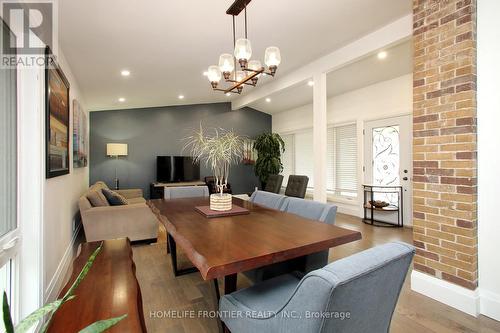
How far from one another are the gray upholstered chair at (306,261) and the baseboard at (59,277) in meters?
1.63

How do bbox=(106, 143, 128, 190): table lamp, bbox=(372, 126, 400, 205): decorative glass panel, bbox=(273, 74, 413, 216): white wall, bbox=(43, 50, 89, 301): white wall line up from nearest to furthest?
bbox=(43, 50, 89, 301): white wall < bbox=(273, 74, 413, 216): white wall < bbox=(372, 126, 400, 205): decorative glass panel < bbox=(106, 143, 128, 190): table lamp

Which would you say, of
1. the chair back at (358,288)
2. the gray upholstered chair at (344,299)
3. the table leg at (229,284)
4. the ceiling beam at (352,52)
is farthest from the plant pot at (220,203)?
the ceiling beam at (352,52)

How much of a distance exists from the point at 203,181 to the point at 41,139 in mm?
5190

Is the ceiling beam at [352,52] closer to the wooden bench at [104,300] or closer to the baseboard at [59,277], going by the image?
the wooden bench at [104,300]

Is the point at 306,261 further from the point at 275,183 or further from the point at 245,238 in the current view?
the point at 275,183

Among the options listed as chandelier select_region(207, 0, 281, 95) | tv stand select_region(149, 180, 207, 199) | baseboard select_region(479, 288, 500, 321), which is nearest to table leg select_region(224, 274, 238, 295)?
chandelier select_region(207, 0, 281, 95)

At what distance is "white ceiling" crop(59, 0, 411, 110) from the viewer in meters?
2.28

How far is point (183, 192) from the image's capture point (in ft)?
10.8

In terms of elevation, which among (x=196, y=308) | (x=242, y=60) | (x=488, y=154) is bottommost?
(x=196, y=308)

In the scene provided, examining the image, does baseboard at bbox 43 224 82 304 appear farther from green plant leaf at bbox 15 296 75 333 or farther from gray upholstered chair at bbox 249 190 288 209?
gray upholstered chair at bbox 249 190 288 209

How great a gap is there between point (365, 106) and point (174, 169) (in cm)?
464

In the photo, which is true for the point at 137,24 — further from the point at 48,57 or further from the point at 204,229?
the point at 204,229

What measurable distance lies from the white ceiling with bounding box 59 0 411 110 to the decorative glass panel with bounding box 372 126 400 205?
216 centimetres

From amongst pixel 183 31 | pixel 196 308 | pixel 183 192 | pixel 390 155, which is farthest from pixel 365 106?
pixel 196 308
